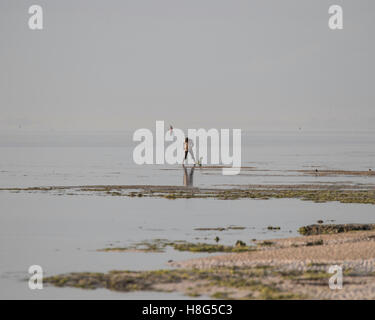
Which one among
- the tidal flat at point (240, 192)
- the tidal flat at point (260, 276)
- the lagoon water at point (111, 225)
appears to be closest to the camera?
the tidal flat at point (260, 276)

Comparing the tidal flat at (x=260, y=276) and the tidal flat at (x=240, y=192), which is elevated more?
the tidal flat at (x=240, y=192)

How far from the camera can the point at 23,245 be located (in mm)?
28312

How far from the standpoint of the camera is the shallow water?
23.2m

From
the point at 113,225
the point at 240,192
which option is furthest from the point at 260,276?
the point at 240,192

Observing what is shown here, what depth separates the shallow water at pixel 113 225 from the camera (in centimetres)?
2319

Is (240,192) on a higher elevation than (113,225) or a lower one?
higher

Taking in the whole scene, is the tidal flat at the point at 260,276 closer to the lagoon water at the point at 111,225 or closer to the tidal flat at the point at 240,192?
the lagoon water at the point at 111,225


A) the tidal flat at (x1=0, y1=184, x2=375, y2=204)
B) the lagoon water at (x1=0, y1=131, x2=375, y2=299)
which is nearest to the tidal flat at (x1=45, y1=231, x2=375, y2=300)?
the lagoon water at (x1=0, y1=131, x2=375, y2=299)

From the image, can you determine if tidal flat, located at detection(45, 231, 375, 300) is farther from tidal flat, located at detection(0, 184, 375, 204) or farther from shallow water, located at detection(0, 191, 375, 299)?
tidal flat, located at detection(0, 184, 375, 204)

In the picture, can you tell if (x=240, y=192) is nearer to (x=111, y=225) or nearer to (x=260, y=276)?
(x=111, y=225)

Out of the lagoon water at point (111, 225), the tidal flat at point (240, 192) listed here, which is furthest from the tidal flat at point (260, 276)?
the tidal flat at point (240, 192)

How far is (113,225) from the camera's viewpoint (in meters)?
33.7
